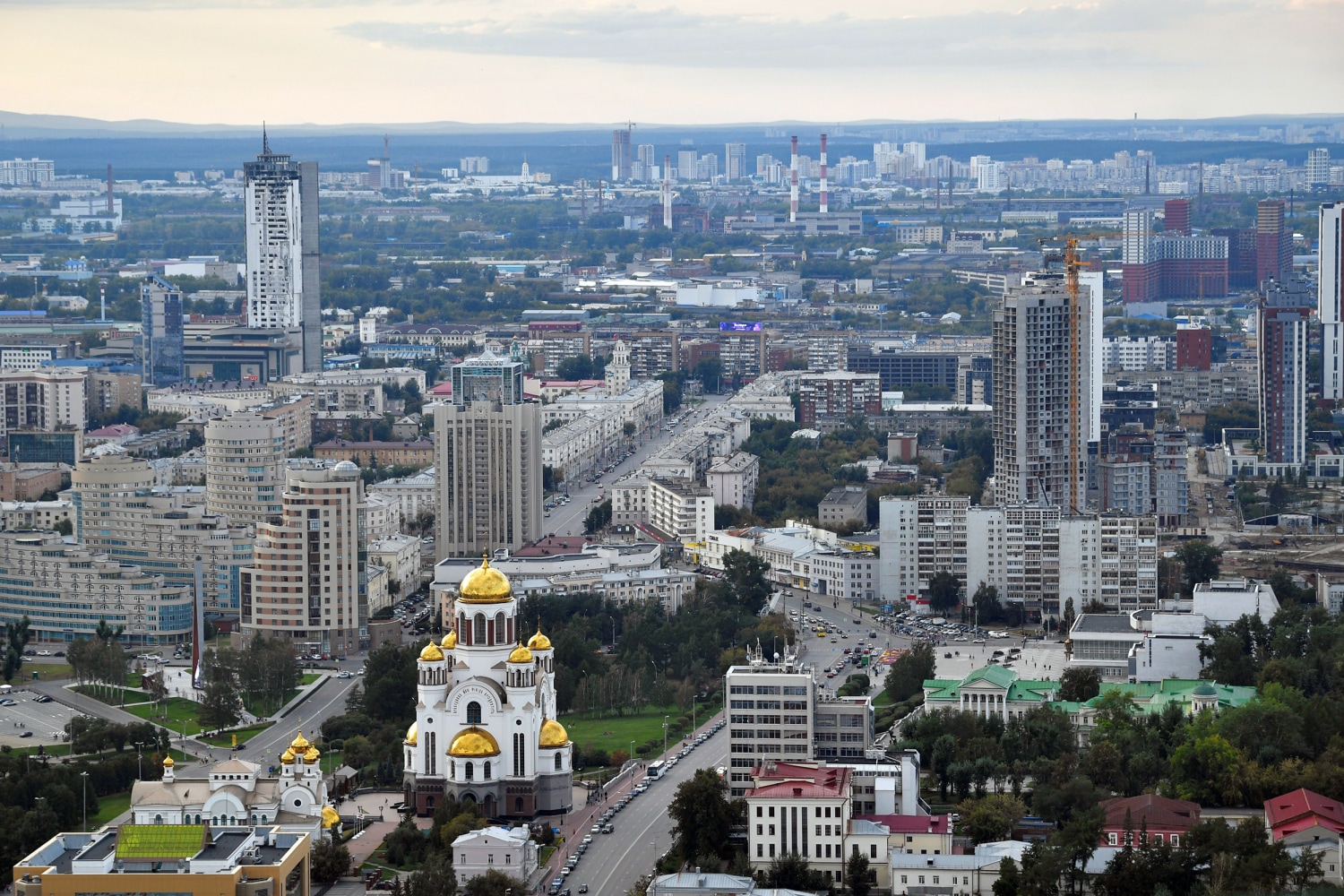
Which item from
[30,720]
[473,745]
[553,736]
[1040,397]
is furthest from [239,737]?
[1040,397]

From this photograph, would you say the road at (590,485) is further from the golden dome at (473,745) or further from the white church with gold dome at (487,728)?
the golden dome at (473,745)

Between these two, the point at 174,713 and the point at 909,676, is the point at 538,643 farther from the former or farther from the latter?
the point at 174,713

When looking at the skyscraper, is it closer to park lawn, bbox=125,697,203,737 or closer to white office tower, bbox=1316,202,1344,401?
white office tower, bbox=1316,202,1344,401

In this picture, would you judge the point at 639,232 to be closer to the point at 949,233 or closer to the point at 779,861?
the point at 949,233

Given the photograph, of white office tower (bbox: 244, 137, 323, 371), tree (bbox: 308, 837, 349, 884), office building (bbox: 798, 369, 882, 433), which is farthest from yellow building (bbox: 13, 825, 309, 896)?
white office tower (bbox: 244, 137, 323, 371)

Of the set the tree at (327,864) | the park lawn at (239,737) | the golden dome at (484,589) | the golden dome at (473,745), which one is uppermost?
the golden dome at (484,589)

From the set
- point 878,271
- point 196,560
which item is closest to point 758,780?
point 196,560

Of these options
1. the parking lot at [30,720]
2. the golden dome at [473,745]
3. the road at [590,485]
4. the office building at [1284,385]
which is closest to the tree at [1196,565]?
the road at [590,485]

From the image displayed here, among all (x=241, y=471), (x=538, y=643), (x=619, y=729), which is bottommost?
(x=619, y=729)
